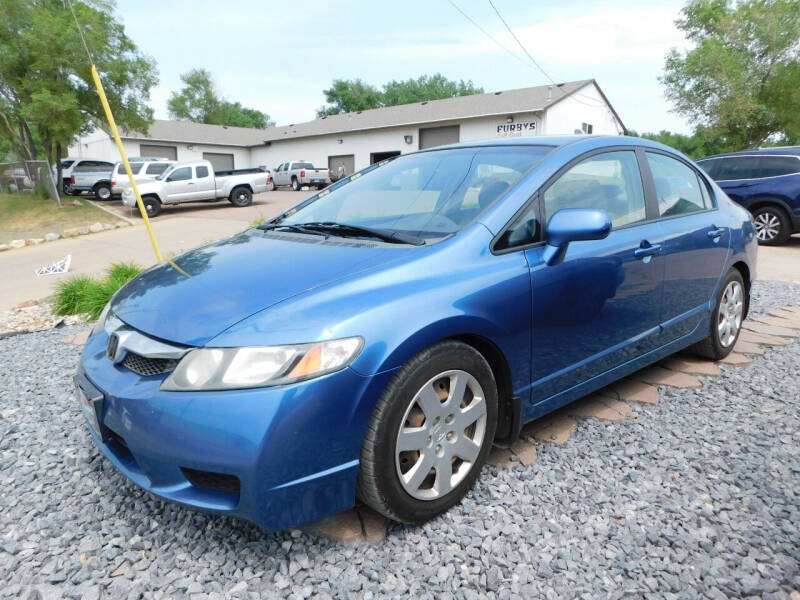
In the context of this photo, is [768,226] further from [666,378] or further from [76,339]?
[76,339]

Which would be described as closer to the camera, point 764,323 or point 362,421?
point 362,421

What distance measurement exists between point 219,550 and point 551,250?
177 cm

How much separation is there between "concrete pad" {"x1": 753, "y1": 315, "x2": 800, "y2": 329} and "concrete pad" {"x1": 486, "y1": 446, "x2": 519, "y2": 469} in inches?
138

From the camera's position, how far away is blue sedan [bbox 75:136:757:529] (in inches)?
68.2

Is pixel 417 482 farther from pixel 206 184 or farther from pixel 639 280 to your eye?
pixel 206 184

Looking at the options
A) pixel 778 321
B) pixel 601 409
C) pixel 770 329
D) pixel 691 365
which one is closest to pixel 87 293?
pixel 601 409

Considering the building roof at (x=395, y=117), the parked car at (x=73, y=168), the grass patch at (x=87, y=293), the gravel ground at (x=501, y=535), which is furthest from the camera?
the building roof at (x=395, y=117)

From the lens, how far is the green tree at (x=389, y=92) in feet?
179

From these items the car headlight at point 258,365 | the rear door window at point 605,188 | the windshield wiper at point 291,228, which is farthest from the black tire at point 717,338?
the car headlight at point 258,365

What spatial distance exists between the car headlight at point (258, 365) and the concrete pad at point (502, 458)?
1.11 m

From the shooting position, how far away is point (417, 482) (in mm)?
2006

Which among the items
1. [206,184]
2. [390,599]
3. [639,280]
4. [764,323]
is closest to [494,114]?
[206,184]

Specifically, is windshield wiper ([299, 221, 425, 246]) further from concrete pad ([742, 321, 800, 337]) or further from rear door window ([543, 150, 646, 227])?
concrete pad ([742, 321, 800, 337])

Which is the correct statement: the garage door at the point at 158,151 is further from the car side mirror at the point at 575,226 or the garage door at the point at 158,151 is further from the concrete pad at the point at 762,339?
the car side mirror at the point at 575,226
